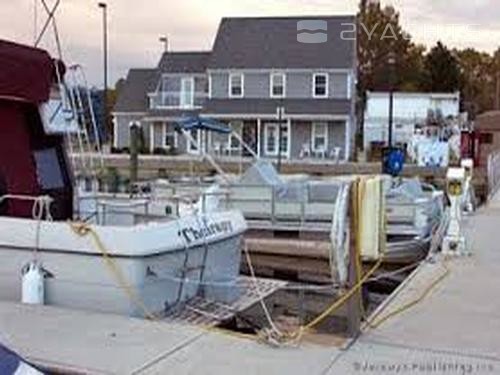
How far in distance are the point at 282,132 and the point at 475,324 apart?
4687 cm

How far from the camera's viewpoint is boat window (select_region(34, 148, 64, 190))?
10.8 metres

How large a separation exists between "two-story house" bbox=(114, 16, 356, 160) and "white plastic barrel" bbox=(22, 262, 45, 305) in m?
45.1

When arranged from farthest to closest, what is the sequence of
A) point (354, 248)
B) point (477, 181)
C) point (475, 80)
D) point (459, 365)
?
point (475, 80) < point (477, 181) < point (354, 248) < point (459, 365)

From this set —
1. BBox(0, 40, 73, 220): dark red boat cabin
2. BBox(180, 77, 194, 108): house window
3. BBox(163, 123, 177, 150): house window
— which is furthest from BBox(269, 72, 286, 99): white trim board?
BBox(0, 40, 73, 220): dark red boat cabin

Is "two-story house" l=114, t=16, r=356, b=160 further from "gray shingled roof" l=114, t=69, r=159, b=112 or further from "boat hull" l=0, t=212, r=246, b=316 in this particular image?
"boat hull" l=0, t=212, r=246, b=316

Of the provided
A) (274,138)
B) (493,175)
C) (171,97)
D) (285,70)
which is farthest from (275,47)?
(493,175)

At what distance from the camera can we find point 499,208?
23.8 meters

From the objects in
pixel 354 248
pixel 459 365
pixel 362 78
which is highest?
pixel 362 78

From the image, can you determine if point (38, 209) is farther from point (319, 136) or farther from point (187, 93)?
point (187, 93)

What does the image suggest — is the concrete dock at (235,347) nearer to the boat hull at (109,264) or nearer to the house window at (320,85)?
the boat hull at (109,264)

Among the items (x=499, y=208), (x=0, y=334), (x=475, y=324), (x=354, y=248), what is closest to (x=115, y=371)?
(x=0, y=334)

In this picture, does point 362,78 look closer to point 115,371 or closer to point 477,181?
point 477,181

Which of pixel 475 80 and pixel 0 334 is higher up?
pixel 475 80

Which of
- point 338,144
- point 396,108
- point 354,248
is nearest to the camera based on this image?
point 354,248
